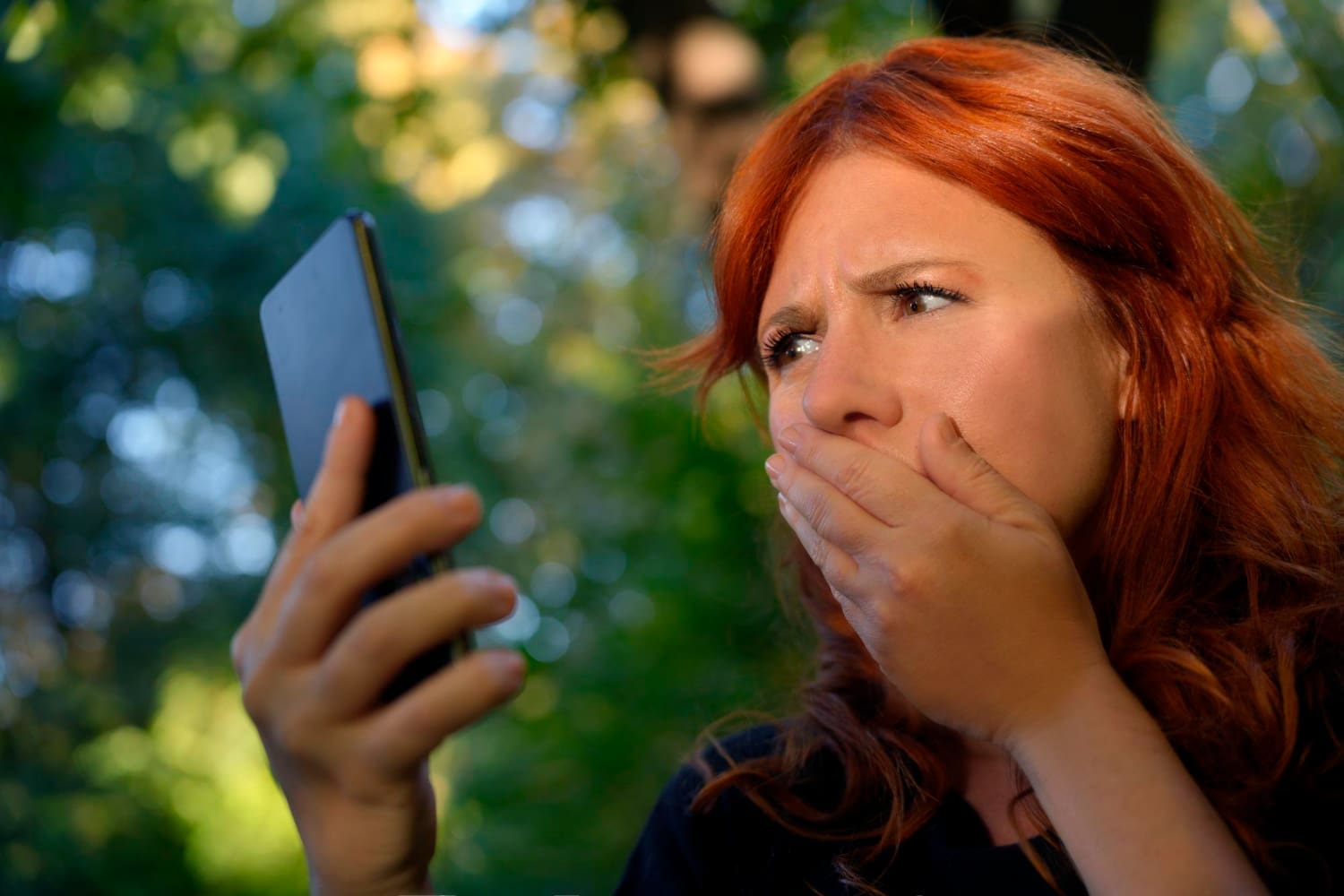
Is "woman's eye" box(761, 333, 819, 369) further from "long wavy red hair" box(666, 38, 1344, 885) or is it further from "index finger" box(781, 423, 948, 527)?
"index finger" box(781, 423, 948, 527)

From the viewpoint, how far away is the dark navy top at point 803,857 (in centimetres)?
136

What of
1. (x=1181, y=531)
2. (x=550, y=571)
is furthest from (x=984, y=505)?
(x=550, y=571)

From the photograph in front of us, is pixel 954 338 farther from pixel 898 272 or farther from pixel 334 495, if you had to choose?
pixel 334 495

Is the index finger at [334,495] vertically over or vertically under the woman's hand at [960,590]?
over

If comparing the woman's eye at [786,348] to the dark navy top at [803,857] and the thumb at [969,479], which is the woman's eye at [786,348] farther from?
the dark navy top at [803,857]

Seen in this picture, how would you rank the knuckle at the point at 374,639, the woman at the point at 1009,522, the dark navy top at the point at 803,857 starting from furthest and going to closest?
the dark navy top at the point at 803,857
the woman at the point at 1009,522
the knuckle at the point at 374,639

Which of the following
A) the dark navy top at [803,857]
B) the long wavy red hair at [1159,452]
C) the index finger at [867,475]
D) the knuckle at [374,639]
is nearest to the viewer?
the knuckle at [374,639]

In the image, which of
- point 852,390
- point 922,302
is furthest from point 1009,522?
point 922,302

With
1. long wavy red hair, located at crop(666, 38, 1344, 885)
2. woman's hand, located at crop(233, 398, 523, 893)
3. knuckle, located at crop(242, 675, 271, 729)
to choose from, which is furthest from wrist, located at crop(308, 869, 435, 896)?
long wavy red hair, located at crop(666, 38, 1344, 885)

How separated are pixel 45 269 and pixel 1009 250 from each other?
8479 mm

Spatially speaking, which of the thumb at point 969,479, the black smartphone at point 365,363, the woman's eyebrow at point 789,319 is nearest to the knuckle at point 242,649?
the black smartphone at point 365,363

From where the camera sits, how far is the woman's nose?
53.7 inches

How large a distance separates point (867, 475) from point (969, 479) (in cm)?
12

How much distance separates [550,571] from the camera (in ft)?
15.5
